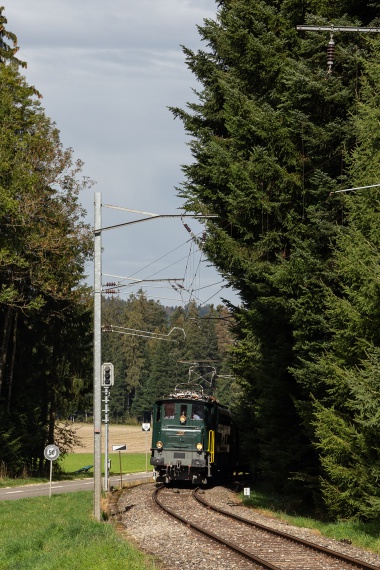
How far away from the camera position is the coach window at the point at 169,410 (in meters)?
33.2

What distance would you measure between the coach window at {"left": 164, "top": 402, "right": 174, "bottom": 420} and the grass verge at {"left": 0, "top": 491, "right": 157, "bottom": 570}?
10.1 m

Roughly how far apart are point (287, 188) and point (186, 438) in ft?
41.2

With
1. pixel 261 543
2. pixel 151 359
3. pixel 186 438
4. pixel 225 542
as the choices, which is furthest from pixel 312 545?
pixel 151 359

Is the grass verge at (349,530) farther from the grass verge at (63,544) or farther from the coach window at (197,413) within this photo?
the coach window at (197,413)

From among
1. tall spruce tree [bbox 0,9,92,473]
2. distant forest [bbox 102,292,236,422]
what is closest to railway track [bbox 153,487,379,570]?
tall spruce tree [bbox 0,9,92,473]

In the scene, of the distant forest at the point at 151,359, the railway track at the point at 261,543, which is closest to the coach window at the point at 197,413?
the railway track at the point at 261,543

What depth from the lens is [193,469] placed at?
32.2 m

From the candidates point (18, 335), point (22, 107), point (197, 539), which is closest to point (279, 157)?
point (197, 539)

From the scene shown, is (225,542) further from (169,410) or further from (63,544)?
(169,410)

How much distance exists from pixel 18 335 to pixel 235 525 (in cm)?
2570

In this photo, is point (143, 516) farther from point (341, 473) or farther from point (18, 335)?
point (18, 335)

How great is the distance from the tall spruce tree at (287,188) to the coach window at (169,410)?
18.7ft

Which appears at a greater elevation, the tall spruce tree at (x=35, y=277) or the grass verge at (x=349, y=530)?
the tall spruce tree at (x=35, y=277)

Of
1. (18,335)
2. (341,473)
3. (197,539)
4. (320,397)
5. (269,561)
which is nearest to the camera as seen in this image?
(269,561)
